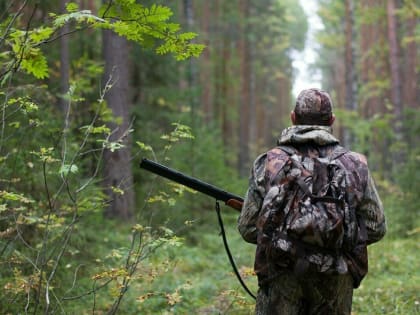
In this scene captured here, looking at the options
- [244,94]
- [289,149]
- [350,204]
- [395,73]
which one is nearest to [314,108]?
[289,149]

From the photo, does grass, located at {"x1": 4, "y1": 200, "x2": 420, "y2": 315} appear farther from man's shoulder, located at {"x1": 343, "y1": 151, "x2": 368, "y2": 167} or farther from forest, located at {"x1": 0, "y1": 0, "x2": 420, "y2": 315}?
man's shoulder, located at {"x1": 343, "y1": 151, "x2": 368, "y2": 167}

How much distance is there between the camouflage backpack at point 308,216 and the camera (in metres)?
2.94

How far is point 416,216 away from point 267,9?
2331cm

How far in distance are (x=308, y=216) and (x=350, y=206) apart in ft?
1.14

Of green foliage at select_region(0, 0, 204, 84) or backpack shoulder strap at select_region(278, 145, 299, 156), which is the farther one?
backpack shoulder strap at select_region(278, 145, 299, 156)

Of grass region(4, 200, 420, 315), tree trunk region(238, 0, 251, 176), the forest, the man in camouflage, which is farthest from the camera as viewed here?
tree trunk region(238, 0, 251, 176)

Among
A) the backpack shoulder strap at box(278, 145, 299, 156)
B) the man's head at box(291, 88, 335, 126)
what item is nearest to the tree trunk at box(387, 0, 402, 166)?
the man's head at box(291, 88, 335, 126)

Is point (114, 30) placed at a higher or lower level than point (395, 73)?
lower

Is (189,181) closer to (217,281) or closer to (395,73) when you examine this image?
(217,281)

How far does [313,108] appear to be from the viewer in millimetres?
3299

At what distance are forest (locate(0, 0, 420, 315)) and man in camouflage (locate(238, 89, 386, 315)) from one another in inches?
35.7

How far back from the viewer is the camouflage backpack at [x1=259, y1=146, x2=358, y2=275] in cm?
294

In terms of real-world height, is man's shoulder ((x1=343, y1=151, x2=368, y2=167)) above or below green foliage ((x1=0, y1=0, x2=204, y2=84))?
below

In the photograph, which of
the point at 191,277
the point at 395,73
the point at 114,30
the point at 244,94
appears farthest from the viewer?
the point at 244,94
